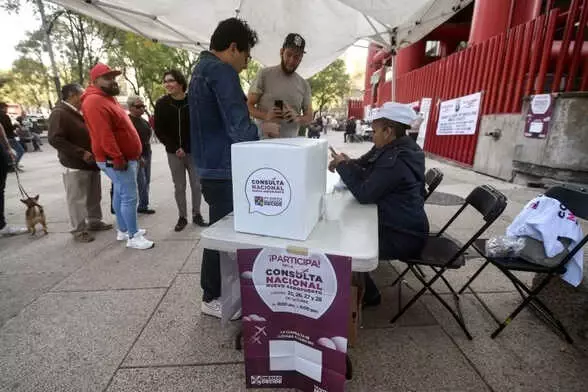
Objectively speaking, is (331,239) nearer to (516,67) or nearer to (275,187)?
(275,187)

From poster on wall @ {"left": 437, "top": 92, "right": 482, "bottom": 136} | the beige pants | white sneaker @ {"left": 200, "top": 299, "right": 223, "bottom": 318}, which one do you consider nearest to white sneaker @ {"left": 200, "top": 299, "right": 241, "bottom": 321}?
white sneaker @ {"left": 200, "top": 299, "right": 223, "bottom": 318}

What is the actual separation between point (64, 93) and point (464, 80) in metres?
8.23

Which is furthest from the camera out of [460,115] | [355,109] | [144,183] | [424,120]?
[355,109]

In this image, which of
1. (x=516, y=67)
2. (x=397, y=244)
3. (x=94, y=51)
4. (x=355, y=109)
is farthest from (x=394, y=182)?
(x=355, y=109)

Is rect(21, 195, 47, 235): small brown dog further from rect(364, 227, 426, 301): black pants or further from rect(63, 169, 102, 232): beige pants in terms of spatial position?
rect(364, 227, 426, 301): black pants

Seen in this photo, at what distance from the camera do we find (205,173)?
1.91 m

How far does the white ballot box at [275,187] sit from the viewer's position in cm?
126

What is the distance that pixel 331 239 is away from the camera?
140 centimetres

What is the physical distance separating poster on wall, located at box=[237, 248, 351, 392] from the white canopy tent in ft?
10.3

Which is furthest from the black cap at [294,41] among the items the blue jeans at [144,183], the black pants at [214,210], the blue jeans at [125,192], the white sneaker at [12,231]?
the white sneaker at [12,231]

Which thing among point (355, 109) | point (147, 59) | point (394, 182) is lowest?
point (394, 182)

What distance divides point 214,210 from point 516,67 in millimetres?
6895

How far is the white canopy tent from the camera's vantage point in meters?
3.56

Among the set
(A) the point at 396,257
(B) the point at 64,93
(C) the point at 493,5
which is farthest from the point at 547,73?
(B) the point at 64,93
